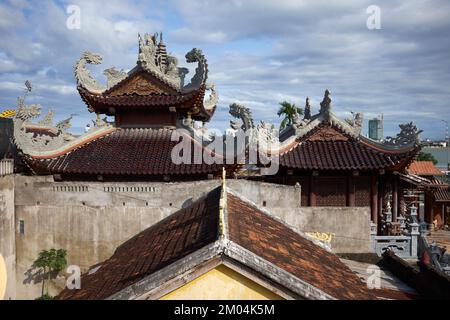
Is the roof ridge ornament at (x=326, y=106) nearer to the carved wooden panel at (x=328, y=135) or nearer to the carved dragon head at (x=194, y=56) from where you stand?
the carved wooden panel at (x=328, y=135)

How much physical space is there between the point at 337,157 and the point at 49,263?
10742mm

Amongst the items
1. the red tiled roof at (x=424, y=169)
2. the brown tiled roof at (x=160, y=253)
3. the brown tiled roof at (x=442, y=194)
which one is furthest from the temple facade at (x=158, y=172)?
the red tiled roof at (x=424, y=169)

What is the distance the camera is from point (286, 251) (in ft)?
21.7

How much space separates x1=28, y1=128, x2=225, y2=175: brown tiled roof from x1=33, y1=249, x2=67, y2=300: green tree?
9.98 feet

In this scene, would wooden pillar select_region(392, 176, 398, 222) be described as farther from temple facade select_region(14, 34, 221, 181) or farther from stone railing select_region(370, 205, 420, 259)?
temple facade select_region(14, 34, 221, 181)

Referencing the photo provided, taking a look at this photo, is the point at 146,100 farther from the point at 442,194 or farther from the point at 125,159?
the point at 442,194

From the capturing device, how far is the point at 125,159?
16078 mm

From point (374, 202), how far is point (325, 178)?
6.86 ft

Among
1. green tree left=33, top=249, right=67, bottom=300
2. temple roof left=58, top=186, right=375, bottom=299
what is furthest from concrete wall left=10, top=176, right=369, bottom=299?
temple roof left=58, top=186, right=375, bottom=299

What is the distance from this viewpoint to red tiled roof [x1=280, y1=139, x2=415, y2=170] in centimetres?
1656

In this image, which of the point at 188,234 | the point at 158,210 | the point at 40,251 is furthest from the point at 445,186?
the point at 188,234

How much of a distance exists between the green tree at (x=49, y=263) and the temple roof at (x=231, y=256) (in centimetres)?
673

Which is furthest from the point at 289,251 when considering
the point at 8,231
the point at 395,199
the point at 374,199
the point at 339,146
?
the point at 395,199
